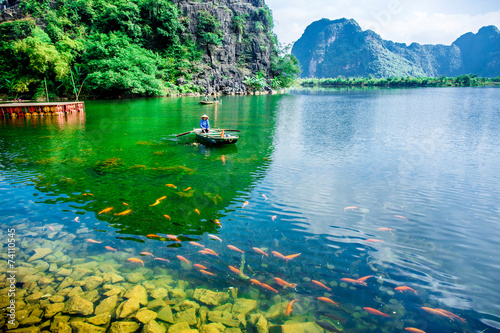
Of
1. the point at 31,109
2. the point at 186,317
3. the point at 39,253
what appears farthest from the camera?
the point at 31,109

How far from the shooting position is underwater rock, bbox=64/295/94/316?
191 inches

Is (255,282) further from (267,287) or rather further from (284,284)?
(284,284)

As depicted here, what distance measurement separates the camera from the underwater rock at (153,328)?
450 centimetres

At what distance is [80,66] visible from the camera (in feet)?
168

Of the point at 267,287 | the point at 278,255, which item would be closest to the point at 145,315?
the point at 267,287

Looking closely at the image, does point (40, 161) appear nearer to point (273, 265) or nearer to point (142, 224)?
point (142, 224)

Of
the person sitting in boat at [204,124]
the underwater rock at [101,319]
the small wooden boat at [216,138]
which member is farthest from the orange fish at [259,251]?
the person sitting in boat at [204,124]

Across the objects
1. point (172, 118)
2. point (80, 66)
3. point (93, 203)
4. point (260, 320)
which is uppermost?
point (80, 66)

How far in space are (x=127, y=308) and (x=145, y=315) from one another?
1.25 feet

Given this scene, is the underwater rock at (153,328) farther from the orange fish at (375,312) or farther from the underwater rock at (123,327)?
the orange fish at (375,312)

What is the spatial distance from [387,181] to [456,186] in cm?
265

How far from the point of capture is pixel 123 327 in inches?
179

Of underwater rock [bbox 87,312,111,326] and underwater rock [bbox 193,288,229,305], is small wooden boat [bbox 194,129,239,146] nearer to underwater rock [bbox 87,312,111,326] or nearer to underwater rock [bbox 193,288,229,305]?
underwater rock [bbox 193,288,229,305]

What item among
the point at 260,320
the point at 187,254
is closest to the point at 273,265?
the point at 260,320
